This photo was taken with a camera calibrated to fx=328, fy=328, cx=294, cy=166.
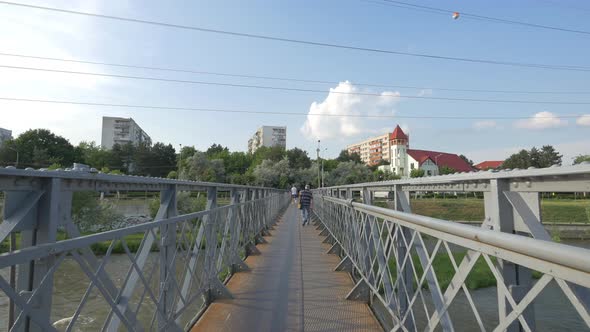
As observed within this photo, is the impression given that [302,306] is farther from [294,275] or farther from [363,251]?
[294,275]

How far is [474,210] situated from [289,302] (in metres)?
37.8

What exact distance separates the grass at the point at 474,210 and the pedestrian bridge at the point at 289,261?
98.0 ft

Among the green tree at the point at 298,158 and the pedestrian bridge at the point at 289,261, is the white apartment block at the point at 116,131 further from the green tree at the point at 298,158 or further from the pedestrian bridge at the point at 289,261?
the pedestrian bridge at the point at 289,261

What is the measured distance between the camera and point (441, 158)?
9044 centimetres

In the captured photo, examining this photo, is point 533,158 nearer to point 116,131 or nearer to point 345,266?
point 345,266

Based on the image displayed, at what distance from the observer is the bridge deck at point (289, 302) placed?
10.4 feet

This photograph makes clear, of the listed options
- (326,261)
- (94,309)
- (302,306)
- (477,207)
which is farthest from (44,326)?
(477,207)

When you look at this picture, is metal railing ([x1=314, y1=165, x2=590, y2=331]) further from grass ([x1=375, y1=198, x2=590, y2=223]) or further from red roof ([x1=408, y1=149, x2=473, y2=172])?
red roof ([x1=408, y1=149, x2=473, y2=172])

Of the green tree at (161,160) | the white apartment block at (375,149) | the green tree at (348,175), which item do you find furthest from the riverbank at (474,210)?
the white apartment block at (375,149)

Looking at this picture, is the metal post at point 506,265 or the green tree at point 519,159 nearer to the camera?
the metal post at point 506,265

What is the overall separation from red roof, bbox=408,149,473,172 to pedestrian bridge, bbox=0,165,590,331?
282ft

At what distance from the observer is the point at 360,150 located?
12950 cm

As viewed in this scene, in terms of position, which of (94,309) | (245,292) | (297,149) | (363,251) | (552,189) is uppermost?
(297,149)

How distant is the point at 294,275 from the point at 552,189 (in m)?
3.97
